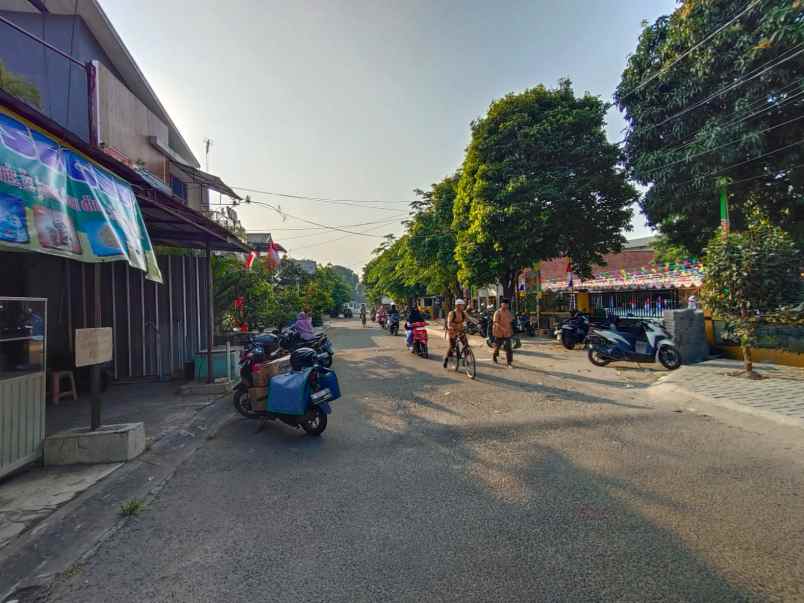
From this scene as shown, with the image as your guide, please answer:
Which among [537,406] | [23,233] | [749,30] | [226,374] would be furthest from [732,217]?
[23,233]

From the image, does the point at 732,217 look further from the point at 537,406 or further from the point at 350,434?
the point at 350,434

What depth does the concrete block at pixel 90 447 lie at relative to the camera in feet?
14.5

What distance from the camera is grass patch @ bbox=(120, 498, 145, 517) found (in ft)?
11.3

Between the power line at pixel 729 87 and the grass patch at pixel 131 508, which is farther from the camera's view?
the power line at pixel 729 87

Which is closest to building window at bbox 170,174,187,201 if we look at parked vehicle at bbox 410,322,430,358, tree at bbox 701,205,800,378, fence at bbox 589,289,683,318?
parked vehicle at bbox 410,322,430,358

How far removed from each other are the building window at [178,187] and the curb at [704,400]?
52.1 feet

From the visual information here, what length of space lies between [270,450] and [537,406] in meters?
4.03

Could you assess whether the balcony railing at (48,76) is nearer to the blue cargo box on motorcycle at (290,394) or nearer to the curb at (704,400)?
the blue cargo box on motorcycle at (290,394)

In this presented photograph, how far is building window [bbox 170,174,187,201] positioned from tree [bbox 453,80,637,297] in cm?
1122

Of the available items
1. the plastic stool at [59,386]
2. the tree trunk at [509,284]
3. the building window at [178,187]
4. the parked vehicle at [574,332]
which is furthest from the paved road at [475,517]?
the tree trunk at [509,284]

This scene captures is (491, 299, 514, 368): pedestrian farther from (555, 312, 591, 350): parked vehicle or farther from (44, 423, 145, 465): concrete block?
(44, 423, 145, 465): concrete block

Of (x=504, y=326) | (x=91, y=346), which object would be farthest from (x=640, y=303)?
(x=91, y=346)

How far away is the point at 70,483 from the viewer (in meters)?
3.96

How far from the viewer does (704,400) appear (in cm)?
655
